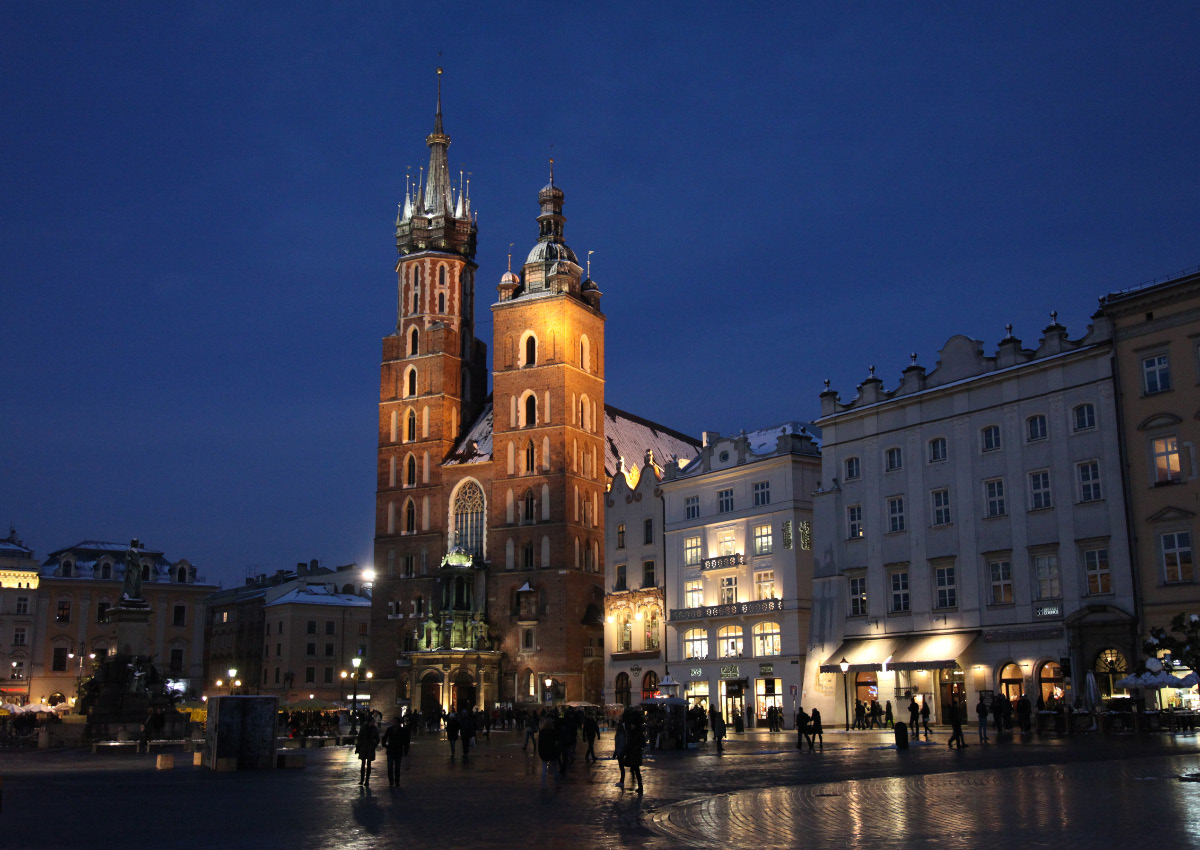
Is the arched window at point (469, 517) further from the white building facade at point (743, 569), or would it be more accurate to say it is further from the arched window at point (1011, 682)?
the arched window at point (1011, 682)

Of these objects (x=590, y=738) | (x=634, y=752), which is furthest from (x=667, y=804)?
(x=590, y=738)

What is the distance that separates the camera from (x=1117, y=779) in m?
21.1

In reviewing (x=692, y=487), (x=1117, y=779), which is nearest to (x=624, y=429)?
(x=692, y=487)

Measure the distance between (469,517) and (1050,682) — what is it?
166 ft

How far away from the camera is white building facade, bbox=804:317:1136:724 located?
44.4 metres

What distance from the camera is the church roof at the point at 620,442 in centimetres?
8919

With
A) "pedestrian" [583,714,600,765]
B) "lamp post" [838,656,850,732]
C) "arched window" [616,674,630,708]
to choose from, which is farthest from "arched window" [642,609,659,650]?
"pedestrian" [583,714,600,765]

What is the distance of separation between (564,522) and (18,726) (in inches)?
1422

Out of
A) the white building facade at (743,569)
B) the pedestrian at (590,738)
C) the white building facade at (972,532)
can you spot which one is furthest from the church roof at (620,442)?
the pedestrian at (590,738)

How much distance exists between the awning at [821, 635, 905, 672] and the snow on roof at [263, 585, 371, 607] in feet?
202

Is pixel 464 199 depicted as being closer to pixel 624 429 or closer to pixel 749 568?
pixel 624 429

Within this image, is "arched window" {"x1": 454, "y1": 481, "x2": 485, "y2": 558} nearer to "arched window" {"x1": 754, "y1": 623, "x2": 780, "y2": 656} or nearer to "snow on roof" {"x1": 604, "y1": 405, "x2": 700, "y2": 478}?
"snow on roof" {"x1": 604, "y1": 405, "x2": 700, "y2": 478}

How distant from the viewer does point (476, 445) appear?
293 feet

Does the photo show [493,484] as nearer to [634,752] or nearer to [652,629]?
[652,629]
